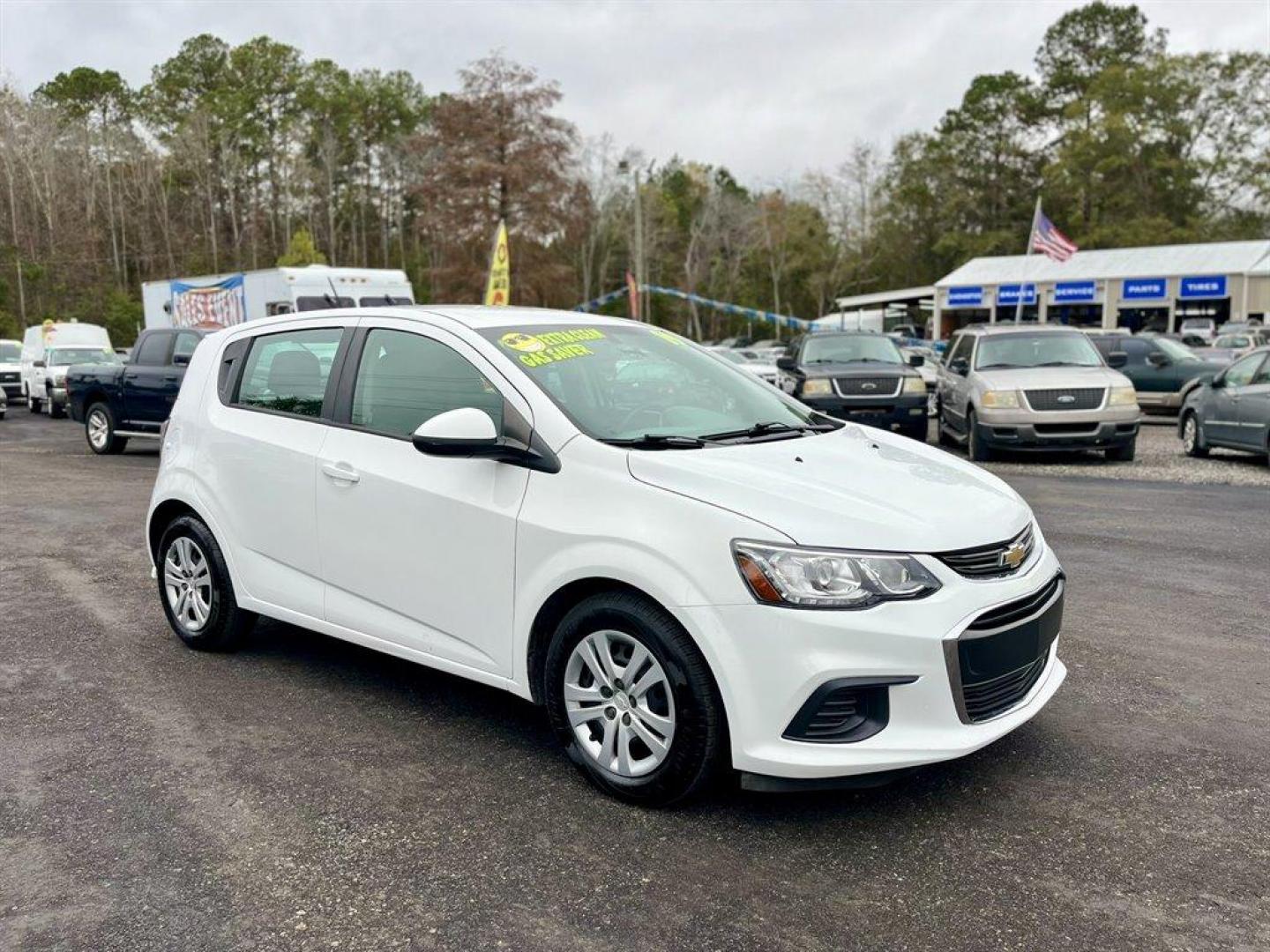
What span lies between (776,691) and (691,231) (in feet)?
238

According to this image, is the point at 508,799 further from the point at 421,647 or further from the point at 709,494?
the point at 709,494

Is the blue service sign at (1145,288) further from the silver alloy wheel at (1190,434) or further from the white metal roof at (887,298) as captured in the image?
the silver alloy wheel at (1190,434)

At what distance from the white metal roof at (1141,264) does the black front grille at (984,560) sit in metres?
42.5

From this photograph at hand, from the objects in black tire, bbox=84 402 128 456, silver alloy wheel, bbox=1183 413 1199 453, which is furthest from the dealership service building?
black tire, bbox=84 402 128 456

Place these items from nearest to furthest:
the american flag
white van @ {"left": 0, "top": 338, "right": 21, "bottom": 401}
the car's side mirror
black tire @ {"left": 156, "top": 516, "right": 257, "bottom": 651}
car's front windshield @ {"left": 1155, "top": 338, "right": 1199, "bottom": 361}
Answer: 1. the car's side mirror
2. black tire @ {"left": 156, "top": 516, "right": 257, "bottom": 651}
3. car's front windshield @ {"left": 1155, "top": 338, "right": 1199, "bottom": 361}
4. white van @ {"left": 0, "top": 338, "right": 21, "bottom": 401}
5. the american flag

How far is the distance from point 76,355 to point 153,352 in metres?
10.2

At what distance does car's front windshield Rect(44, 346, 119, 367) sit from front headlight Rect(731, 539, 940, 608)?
74.2 feet

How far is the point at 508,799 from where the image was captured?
12.6 ft

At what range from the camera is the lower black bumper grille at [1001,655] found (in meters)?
3.48

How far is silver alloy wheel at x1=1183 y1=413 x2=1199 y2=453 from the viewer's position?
14203mm

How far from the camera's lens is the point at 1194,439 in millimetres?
14242

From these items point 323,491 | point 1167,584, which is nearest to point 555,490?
point 323,491

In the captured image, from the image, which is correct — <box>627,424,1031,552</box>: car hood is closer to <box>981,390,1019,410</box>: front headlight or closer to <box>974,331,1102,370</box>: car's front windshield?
<box>981,390,1019,410</box>: front headlight

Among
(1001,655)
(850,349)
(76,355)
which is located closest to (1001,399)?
(850,349)
